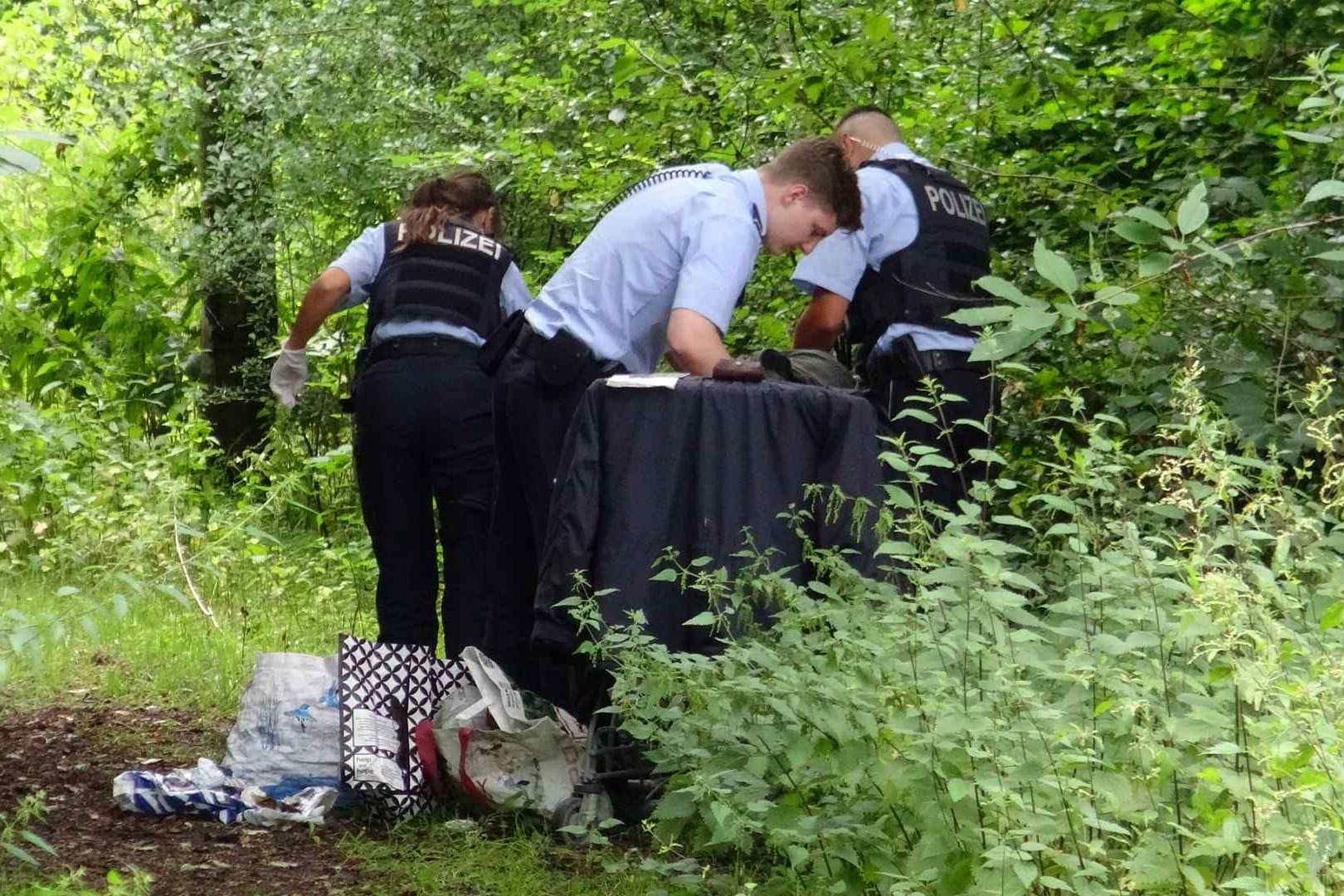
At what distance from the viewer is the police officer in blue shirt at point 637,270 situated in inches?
175

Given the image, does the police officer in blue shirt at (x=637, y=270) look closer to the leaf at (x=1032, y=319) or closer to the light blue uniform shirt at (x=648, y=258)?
the light blue uniform shirt at (x=648, y=258)

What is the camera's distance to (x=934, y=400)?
349cm

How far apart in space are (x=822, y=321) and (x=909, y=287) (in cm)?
29

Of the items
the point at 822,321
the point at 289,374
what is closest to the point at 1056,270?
the point at 822,321

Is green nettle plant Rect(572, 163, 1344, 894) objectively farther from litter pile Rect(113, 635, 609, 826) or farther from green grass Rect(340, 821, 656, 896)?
litter pile Rect(113, 635, 609, 826)

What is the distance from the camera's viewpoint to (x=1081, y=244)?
5.80m

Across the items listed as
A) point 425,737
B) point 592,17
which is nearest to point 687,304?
point 425,737

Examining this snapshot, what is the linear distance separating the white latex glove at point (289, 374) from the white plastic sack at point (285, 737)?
1.32 meters

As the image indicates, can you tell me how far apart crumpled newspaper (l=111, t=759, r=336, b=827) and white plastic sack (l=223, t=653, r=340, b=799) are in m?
0.08

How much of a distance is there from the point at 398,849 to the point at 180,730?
66.6 inches

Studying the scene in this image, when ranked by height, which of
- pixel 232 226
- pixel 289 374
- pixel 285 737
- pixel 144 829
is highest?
pixel 232 226

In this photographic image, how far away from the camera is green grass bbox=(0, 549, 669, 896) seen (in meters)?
3.87

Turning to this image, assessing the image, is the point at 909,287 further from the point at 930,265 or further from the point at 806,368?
the point at 806,368

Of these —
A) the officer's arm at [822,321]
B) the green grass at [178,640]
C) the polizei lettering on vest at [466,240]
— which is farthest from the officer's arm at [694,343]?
the green grass at [178,640]
